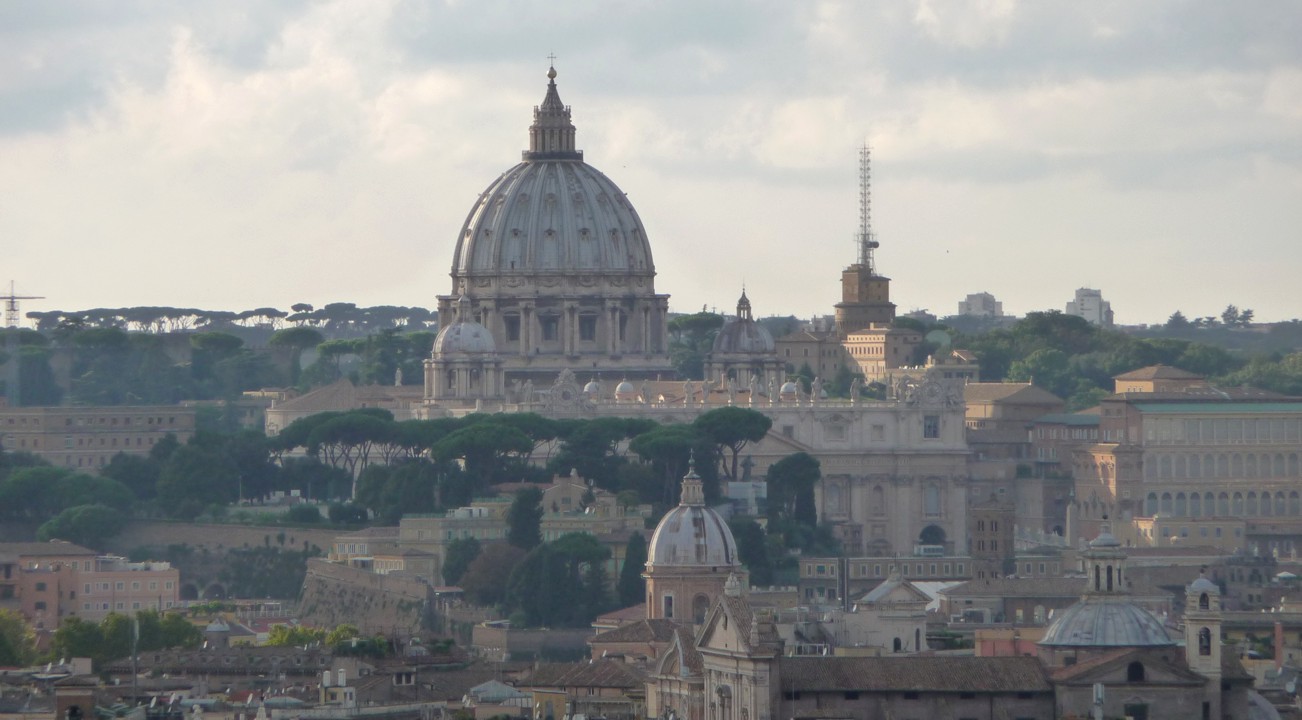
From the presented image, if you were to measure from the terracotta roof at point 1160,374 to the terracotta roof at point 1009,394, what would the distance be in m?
2.38

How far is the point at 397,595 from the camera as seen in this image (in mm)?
129500

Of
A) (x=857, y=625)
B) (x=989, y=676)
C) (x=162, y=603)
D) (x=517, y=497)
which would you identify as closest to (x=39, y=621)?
(x=162, y=603)

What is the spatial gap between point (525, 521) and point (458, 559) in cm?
217

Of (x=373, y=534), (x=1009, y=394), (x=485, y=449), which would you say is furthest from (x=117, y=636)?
(x=1009, y=394)

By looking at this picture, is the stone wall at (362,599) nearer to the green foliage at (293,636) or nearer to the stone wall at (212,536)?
the stone wall at (212,536)

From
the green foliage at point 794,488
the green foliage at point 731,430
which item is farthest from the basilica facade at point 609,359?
the green foliage at point 794,488

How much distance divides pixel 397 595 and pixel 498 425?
20.0 meters

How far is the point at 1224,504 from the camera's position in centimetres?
16138

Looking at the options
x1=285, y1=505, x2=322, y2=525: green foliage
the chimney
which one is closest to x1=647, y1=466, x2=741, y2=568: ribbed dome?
the chimney

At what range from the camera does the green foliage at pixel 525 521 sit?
134m

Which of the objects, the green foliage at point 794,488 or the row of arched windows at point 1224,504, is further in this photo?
the row of arched windows at point 1224,504

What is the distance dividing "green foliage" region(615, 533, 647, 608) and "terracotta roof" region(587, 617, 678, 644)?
1501 centimetres

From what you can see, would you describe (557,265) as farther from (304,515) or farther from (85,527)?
(85,527)

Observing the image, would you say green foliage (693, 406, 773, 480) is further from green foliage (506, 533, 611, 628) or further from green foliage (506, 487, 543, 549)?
green foliage (506, 533, 611, 628)
